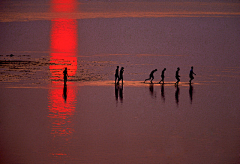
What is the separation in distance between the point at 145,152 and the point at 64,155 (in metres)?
2.19

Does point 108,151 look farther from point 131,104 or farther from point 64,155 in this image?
point 131,104

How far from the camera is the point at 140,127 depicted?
16.7 metres

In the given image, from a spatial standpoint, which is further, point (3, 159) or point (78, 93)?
point (78, 93)

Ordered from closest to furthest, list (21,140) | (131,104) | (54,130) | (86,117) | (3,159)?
1. (3,159)
2. (21,140)
3. (54,130)
4. (86,117)
5. (131,104)

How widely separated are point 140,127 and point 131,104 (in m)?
5.98

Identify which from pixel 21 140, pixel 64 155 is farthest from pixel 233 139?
pixel 21 140

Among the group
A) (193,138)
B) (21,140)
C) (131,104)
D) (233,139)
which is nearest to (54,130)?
(21,140)

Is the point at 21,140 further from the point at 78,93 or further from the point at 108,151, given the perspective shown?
the point at 78,93

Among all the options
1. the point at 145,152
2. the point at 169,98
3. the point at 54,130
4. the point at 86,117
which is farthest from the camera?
the point at 169,98

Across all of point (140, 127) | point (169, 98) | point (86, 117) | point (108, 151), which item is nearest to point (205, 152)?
point (108, 151)

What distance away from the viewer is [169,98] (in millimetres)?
25062

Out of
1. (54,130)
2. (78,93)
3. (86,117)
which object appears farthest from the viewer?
(78,93)

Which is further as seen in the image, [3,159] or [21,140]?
[21,140]

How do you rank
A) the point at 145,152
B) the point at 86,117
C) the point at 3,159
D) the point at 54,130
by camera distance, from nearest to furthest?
the point at 3,159
the point at 145,152
the point at 54,130
the point at 86,117
